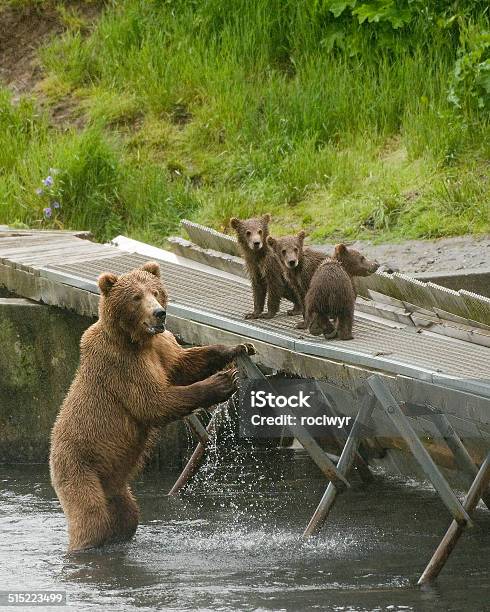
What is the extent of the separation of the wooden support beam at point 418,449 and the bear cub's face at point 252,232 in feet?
5.76

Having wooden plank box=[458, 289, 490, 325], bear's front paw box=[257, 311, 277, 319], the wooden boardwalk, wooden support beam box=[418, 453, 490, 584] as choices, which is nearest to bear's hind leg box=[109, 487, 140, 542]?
the wooden boardwalk

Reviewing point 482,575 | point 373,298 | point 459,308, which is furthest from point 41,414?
point 482,575

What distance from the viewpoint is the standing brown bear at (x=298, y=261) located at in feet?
30.2

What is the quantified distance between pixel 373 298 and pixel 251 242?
1319mm

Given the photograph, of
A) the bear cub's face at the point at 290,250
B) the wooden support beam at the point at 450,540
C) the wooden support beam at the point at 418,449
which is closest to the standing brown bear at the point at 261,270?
the bear cub's face at the point at 290,250

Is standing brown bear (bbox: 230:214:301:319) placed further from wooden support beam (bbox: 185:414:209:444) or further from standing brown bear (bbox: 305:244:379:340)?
wooden support beam (bbox: 185:414:209:444)

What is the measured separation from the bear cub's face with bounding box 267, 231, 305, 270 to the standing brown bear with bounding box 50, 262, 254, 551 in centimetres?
95

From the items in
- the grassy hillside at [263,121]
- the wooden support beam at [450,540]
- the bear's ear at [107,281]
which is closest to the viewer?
the wooden support beam at [450,540]

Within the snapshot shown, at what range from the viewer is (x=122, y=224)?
49.3 feet

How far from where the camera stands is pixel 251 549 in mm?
9086

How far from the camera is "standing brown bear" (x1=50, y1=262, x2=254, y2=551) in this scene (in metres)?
8.34

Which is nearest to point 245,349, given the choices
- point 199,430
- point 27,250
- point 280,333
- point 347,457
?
point 280,333

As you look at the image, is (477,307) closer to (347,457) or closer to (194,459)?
(347,457)

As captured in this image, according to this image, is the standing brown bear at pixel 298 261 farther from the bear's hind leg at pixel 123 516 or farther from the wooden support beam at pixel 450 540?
the wooden support beam at pixel 450 540
